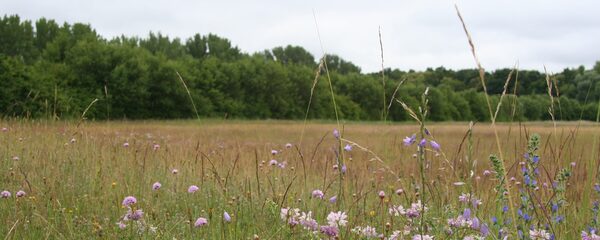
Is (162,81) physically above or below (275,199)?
above

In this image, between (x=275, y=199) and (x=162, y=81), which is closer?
(x=275, y=199)

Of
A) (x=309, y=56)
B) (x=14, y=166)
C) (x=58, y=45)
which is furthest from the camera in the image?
(x=309, y=56)

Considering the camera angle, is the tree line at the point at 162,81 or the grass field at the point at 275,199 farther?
the tree line at the point at 162,81

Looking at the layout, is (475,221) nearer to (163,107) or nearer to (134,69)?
(134,69)

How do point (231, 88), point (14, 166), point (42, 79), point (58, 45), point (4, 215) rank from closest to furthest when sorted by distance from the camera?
1. point (4, 215)
2. point (14, 166)
3. point (42, 79)
4. point (58, 45)
5. point (231, 88)

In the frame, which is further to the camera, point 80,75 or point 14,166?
point 80,75

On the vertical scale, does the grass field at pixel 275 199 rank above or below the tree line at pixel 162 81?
below

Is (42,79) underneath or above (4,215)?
above

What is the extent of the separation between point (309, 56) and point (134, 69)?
45333 mm

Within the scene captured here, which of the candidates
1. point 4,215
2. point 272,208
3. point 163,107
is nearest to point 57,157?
point 4,215

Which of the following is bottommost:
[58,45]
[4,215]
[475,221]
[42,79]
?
[4,215]

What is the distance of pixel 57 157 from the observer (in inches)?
205

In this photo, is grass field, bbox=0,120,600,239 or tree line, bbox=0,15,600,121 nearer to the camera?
grass field, bbox=0,120,600,239

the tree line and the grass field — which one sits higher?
the tree line
